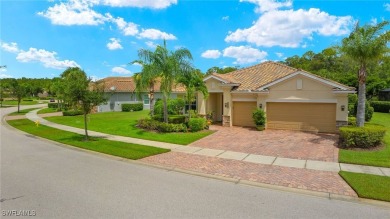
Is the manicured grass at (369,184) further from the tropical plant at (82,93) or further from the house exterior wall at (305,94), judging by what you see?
the tropical plant at (82,93)

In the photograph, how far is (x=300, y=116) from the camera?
17625 millimetres

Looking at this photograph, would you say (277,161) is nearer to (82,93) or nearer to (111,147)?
(111,147)

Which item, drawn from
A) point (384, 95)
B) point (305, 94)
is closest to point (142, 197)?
point (305, 94)

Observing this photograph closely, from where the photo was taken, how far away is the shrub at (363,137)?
38.4ft

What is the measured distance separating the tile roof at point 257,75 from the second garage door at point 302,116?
2.51 m

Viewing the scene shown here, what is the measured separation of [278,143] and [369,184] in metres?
6.48

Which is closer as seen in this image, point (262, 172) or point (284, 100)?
point (262, 172)

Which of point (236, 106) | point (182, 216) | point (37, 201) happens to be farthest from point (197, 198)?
point (236, 106)

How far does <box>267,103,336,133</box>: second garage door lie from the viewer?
16.7 m

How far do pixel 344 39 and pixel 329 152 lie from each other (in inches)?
245

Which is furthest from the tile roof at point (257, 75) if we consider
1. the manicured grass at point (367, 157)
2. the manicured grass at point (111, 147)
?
the manicured grass at point (111, 147)

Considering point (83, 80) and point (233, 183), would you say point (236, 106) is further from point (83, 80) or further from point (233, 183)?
point (233, 183)

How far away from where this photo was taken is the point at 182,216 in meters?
5.43

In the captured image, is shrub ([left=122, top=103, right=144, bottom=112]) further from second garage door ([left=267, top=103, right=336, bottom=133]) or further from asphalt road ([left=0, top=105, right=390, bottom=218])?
asphalt road ([left=0, top=105, right=390, bottom=218])
